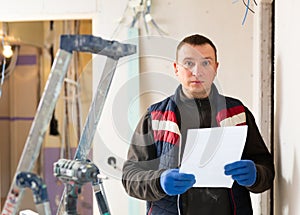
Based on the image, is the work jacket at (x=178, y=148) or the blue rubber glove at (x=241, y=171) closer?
the blue rubber glove at (x=241, y=171)

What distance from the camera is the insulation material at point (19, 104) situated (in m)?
4.61

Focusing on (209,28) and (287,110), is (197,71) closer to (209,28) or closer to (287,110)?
(287,110)

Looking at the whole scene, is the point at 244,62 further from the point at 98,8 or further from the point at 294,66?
the point at 294,66

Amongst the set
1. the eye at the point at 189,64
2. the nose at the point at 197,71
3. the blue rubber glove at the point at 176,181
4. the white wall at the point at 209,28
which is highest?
the white wall at the point at 209,28

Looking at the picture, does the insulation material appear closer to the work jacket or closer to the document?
the work jacket

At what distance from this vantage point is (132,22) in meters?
2.63

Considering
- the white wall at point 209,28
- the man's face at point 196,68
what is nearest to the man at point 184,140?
the man's face at point 196,68

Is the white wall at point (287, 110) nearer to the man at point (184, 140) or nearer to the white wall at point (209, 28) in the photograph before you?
the man at point (184, 140)

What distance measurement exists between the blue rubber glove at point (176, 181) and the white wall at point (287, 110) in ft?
0.93

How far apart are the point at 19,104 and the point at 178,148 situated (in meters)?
3.54

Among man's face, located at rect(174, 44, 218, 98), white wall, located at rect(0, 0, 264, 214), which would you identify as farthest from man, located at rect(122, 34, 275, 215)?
white wall, located at rect(0, 0, 264, 214)

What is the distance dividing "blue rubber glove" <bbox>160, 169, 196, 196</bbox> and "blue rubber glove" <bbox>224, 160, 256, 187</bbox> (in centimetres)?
10

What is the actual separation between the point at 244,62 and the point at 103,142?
1191 mm

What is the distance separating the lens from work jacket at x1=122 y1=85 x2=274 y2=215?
4.59 feet
